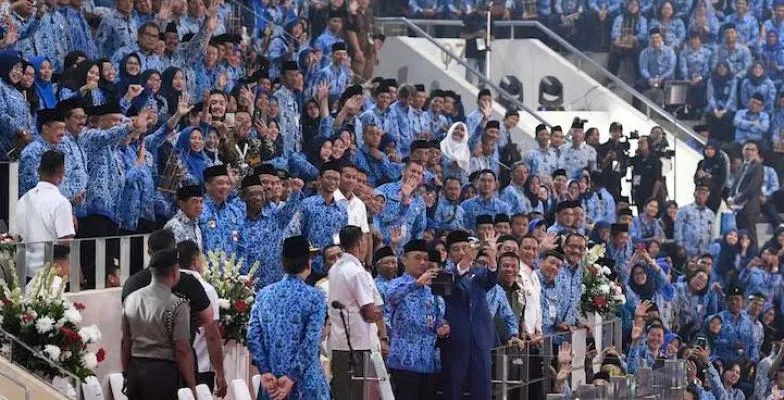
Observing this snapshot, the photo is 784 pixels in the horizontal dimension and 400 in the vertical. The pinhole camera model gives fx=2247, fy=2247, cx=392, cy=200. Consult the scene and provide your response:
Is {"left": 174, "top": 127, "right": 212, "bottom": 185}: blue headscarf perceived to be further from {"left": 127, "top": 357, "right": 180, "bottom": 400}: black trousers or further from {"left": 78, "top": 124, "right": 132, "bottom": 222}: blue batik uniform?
{"left": 127, "top": 357, "right": 180, "bottom": 400}: black trousers

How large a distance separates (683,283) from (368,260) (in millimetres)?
8026

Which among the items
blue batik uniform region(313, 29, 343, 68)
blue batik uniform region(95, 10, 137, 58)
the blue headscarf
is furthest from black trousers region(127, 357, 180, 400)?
blue batik uniform region(313, 29, 343, 68)

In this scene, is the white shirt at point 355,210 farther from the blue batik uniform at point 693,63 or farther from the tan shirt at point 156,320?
the blue batik uniform at point 693,63

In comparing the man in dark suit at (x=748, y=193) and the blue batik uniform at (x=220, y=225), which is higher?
the man in dark suit at (x=748, y=193)

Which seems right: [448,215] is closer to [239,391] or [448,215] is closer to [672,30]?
[239,391]

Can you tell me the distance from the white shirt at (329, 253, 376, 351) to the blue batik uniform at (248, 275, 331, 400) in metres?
1.08

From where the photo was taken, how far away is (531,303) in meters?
17.4

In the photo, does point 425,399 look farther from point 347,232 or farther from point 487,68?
point 487,68

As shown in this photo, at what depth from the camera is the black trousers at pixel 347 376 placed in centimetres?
1379

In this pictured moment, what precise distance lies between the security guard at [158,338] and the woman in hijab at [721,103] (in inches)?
675

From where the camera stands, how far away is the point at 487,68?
27.9 m

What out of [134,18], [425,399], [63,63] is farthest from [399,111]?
[425,399]

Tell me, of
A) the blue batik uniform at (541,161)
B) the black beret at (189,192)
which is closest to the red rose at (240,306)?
the black beret at (189,192)

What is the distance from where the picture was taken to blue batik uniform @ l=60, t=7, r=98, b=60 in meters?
18.7
